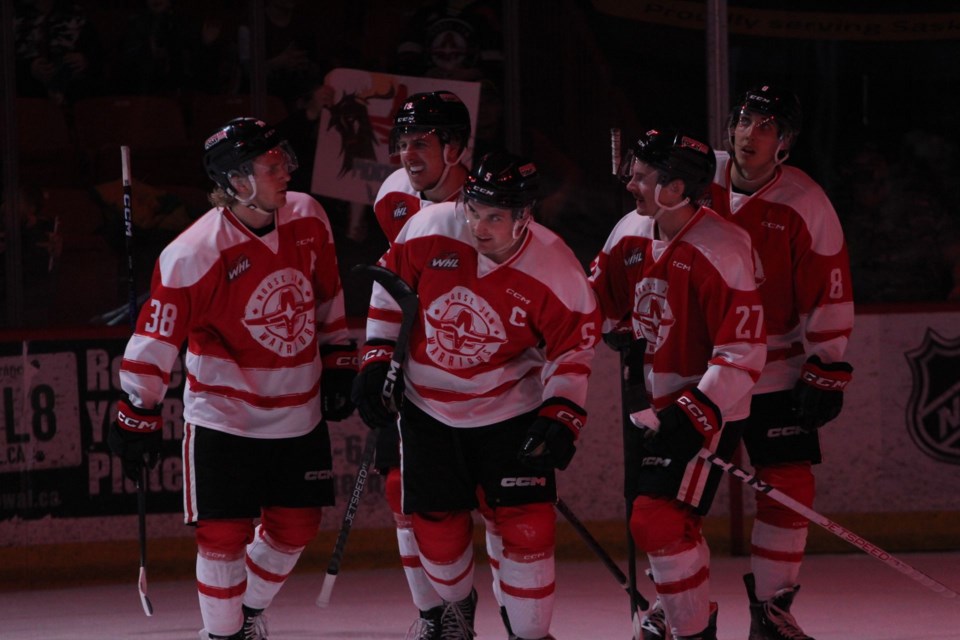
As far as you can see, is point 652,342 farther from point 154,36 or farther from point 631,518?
point 154,36

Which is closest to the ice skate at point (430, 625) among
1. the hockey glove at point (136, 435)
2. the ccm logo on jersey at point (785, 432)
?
the hockey glove at point (136, 435)

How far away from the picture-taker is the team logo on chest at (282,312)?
3.78 m

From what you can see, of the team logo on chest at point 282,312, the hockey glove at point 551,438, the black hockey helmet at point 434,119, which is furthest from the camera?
Result: the black hockey helmet at point 434,119

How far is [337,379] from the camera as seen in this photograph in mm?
4043

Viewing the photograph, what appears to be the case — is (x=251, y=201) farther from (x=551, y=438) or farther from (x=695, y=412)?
(x=695, y=412)

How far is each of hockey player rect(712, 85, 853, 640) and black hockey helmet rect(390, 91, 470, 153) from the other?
0.71 m

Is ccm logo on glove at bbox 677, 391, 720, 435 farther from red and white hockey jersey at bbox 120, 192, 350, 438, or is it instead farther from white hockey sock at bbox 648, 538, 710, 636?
red and white hockey jersey at bbox 120, 192, 350, 438

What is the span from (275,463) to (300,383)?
0.21 m

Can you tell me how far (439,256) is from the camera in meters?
3.71

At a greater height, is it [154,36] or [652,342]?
[154,36]

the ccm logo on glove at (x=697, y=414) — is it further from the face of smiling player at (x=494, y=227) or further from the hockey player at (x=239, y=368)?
the hockey player at (x=239, y=368)

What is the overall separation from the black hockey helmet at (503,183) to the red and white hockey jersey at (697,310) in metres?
0.39

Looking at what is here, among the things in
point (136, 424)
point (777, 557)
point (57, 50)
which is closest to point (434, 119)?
point (136, 424)

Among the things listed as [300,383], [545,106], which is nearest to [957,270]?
[545,106]
